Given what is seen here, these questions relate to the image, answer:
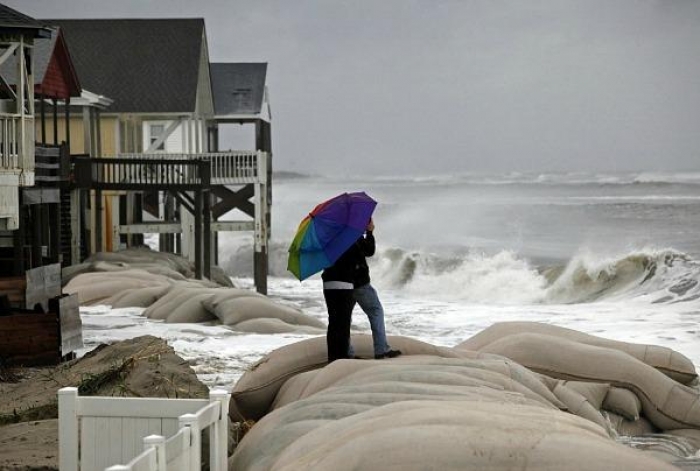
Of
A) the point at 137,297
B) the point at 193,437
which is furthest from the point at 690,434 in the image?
the point at 137,297

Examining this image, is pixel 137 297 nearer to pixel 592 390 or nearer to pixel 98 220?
pixel 98 220

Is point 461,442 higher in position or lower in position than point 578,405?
higher

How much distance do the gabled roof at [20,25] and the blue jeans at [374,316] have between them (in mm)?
5988

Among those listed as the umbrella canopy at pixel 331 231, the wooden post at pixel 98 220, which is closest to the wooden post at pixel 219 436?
the umbrella canopy at pixel 331 231

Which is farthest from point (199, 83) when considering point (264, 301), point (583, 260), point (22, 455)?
point (22, 455)

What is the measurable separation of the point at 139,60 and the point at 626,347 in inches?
1084

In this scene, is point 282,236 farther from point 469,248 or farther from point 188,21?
point 188,21

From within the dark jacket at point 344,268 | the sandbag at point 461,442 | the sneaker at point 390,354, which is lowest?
the sneaker at point 390,354

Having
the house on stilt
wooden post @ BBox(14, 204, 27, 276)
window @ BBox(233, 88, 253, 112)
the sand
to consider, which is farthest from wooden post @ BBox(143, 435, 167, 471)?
window @ BBox(233, 88, 253, 112)

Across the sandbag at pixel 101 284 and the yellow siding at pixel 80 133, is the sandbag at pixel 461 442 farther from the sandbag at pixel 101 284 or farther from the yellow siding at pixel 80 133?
the yellow siding at pixel 80 133

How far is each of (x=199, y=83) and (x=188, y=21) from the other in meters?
2.08

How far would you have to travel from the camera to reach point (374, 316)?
10023 millimetres

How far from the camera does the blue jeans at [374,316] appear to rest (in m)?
9.74

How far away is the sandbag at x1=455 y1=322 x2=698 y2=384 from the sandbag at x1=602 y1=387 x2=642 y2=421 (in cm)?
81
